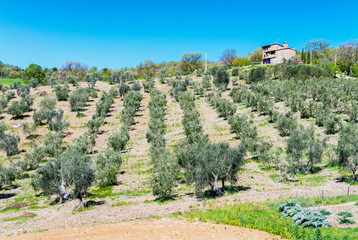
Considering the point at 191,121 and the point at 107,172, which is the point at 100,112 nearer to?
the point at 191,121

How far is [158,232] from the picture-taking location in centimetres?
2450

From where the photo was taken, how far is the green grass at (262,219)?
21819mm

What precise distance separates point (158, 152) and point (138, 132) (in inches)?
1172

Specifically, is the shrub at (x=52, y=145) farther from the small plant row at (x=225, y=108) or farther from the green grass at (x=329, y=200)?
the green grass at (x=329, y=200)

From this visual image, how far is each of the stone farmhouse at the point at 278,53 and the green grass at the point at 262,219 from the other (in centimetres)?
13847

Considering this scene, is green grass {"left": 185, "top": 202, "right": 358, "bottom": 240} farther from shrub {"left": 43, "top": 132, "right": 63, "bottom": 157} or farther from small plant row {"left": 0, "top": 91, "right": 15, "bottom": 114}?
small plant row {"left": 0, "top": 91, "right": 15, "bottom": 114}

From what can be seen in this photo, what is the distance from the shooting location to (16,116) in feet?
309

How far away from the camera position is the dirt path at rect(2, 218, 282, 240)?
23.4 meters

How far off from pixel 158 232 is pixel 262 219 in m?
10.4

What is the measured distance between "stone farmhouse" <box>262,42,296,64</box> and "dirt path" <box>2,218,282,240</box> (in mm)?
144042

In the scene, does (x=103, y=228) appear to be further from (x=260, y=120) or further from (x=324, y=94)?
(x=324, y=94)

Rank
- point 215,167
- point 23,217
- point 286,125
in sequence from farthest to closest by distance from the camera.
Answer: point 286,125 → point 215,167 → point 23,217

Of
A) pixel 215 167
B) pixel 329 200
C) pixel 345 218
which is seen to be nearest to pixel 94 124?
pixel 215 167

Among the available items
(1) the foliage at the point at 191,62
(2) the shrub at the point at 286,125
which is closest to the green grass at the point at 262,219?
(2) the shrub at the point at 286,125
